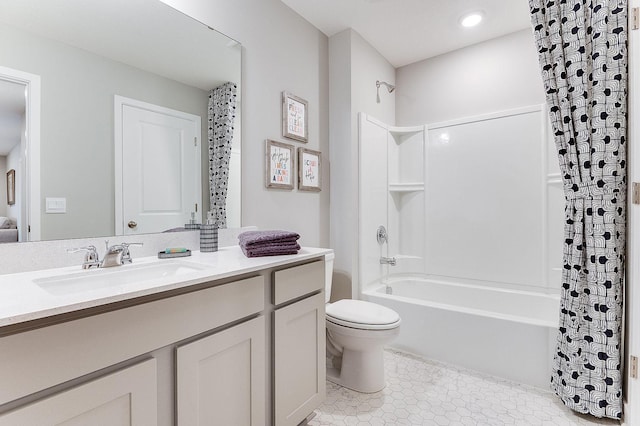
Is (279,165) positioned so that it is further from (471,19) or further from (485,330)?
(471,19)

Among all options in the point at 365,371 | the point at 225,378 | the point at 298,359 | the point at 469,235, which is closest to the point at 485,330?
the point at 365,371

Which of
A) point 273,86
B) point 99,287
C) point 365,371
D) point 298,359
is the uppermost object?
point 273,86

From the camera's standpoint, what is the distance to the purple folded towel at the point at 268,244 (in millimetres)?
1424

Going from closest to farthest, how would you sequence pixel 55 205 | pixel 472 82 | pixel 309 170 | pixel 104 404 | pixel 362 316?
pixel 104 404 → pixel 55 205 → pixel 362 316 → pixel 309 170 → pixel 472 82

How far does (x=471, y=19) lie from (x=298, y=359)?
8.75 ft

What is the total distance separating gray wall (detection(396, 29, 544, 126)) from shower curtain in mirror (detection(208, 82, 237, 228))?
2001 millimetres

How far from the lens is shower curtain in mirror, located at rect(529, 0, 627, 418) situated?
5.22 ft

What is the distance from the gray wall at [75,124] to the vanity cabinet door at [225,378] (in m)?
0.71

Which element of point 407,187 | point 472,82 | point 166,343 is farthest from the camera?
point 407,187

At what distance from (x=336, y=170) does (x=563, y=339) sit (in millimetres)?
1796

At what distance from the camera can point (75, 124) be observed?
1.24m

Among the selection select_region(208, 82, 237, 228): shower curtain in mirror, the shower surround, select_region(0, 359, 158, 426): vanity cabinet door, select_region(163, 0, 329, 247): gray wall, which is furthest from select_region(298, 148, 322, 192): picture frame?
select_region(0, 359, 158, 426): vanity cabinet door

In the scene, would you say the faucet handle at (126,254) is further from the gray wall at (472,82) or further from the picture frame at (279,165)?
the gray wall at (472,82)

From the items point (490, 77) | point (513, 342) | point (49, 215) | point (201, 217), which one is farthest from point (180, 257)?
point (490, 77)
